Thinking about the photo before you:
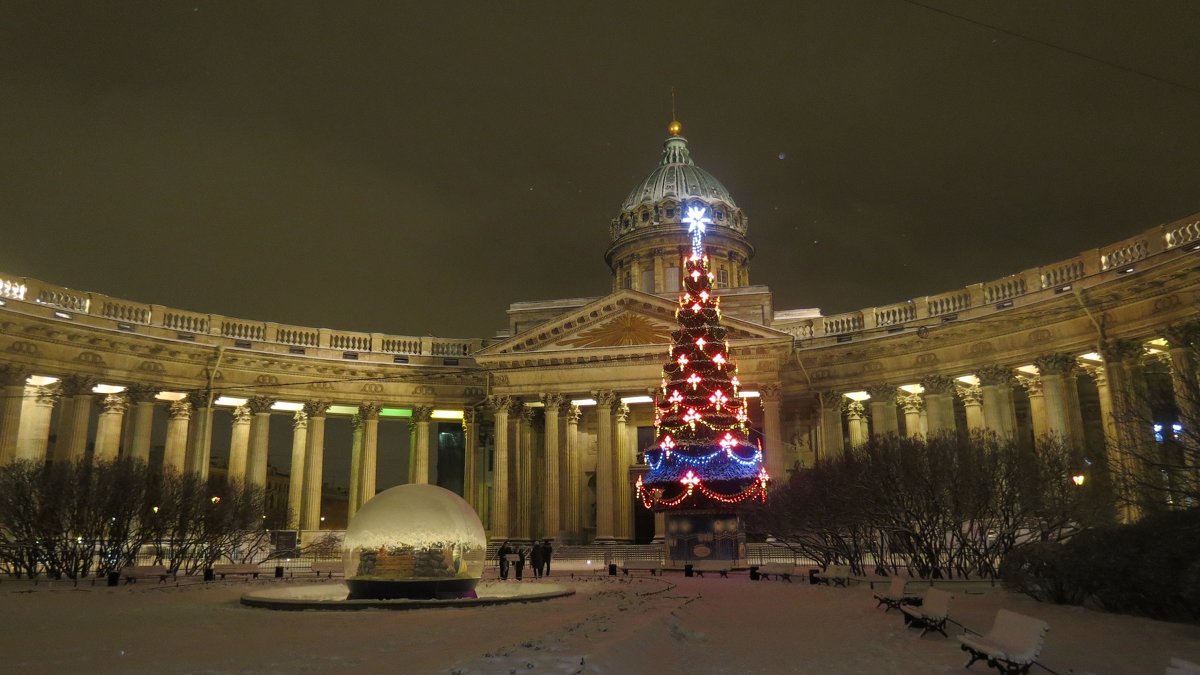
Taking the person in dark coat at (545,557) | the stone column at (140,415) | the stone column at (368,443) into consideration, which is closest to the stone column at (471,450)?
the stone column at (368,443)

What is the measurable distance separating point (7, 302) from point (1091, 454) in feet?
129

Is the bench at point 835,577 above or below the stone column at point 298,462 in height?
below

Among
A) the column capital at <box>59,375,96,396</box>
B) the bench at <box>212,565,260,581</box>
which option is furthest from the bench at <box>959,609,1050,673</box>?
the column capital at <box>59,375,96,396</box>

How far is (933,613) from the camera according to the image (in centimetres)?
1336

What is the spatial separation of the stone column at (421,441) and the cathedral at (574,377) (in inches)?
4.7

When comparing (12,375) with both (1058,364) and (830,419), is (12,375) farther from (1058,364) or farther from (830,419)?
(1058,364)

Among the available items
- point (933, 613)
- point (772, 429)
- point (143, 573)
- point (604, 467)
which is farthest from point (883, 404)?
point (143, 573)

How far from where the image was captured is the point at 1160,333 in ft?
103

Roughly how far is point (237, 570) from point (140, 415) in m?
13.7

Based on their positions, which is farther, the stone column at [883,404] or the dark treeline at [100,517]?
the stone column at [883,404]

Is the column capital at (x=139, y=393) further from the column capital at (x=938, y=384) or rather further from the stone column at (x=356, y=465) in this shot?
the column capital at (x=938, y=384)

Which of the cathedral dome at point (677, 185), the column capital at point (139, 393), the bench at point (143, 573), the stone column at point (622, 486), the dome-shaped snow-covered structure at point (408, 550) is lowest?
the bench at point (143, 573)

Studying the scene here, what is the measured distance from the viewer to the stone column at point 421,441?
47.9 metres

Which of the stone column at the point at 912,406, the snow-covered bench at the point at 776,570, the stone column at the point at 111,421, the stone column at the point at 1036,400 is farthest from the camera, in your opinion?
the stone column at the point at 912,406
